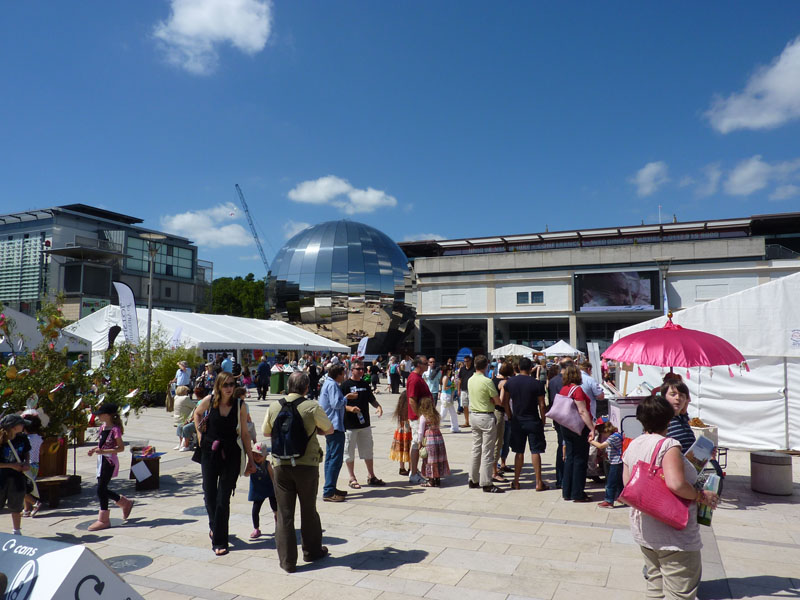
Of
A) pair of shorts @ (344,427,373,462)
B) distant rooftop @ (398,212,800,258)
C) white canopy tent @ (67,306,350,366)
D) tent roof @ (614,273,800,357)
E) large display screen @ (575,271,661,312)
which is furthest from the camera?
distant rooftop @ (398,212,800,258)

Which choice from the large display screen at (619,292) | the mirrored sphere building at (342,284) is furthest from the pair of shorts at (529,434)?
the large display screen at (619,292)

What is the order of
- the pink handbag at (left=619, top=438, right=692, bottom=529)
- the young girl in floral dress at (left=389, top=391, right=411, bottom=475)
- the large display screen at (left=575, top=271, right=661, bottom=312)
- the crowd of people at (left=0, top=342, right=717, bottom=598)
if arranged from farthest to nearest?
1. the large display screen at (left=575, top=271, right=661, bottom=312)
2. the young girl in floral dress at (left=389, top=391, right=411, bottom=475)
3. the crowd of people at (left=0, top=342, right=717, bottom=598)
4. the pink handbag at (left=619, top=438, right=692, bottom=529)

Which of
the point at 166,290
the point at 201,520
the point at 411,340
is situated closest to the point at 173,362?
the point at 201,520

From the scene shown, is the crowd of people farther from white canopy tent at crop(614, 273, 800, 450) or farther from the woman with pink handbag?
white canopy tent at crop(614, 273, 800, 450)

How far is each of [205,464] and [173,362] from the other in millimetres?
17354

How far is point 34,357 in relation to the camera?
789cm

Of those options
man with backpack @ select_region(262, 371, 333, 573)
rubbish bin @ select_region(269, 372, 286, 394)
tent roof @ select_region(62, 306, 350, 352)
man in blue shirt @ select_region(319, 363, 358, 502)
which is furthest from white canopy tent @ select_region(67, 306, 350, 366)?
man with backpack @ select_region(262, 371, 333, 573)

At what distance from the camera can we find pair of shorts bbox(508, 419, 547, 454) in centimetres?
817

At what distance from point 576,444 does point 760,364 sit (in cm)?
656

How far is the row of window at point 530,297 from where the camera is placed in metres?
44.5

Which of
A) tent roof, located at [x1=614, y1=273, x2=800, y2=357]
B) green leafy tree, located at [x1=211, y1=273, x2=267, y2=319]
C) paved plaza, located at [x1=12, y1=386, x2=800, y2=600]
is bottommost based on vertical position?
paved plaza, located at [x1=12, y1=386, x2=800, y2=600]

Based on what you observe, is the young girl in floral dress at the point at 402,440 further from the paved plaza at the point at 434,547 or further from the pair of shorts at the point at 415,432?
the paved plaza at the point at 434,547

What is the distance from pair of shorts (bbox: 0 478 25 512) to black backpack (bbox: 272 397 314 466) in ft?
9.79

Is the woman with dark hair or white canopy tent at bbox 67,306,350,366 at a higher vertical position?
white canopy tent at bbox 67,306,350,366
